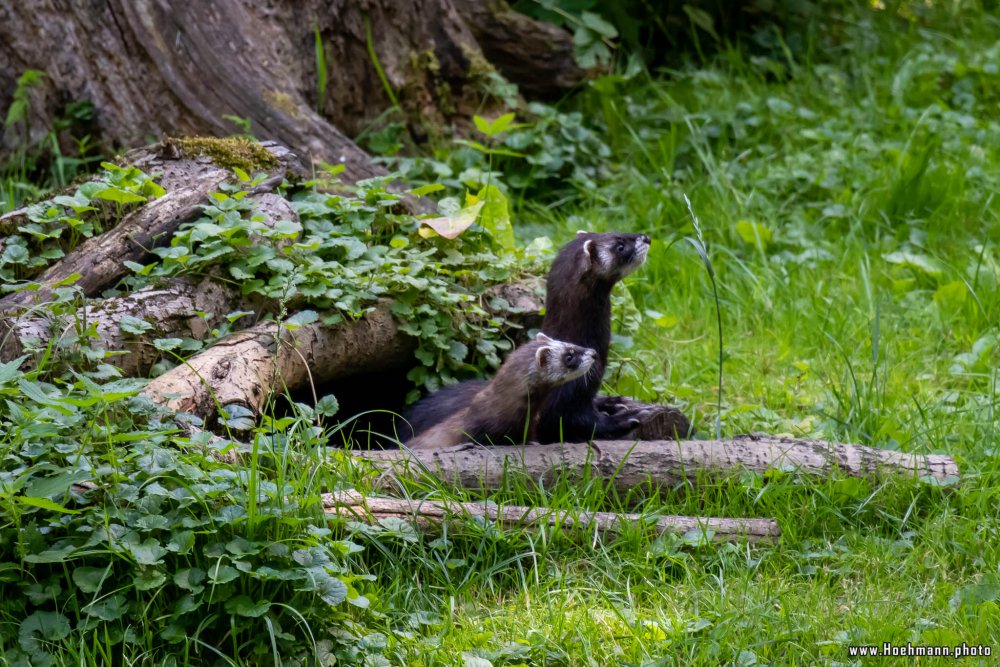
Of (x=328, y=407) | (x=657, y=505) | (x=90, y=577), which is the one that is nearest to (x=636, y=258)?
(x=657, y=505)

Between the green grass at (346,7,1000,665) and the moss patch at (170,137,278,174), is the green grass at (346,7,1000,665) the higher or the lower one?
the lower one

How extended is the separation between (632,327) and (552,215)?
172 centimetres

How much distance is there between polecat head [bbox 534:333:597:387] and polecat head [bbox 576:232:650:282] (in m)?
0.54

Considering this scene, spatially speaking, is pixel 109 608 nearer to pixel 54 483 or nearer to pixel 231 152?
pixel 54 483

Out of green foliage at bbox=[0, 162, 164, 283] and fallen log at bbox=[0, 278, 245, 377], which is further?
green foliage at bbox=[0, 162, 164, 283]

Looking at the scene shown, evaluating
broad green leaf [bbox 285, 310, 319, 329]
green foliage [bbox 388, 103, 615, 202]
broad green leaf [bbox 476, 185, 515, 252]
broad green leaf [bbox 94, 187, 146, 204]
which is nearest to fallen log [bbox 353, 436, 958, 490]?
A: broad green leaf [bbox 285, 310, 319, 329]

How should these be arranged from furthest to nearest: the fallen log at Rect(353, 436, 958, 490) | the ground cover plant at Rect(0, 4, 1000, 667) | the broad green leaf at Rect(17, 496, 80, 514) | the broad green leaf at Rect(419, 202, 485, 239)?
the broad green leaf at Rect(419, 202, 485, 239) < the fallen log at Rect(353, 436, 958, 490) < the ground cover plant at Rect(0, 4, 1000, 667) < the broad green leaf at Rect(17, 496, 80, 514)

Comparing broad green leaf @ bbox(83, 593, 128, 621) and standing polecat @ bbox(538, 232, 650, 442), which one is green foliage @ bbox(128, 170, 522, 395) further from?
broad green leaf @ bbox(83, 593, 128, 621)

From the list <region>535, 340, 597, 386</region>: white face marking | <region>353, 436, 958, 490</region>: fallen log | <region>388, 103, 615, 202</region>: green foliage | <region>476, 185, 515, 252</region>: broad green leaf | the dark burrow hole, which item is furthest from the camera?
<region>388, 103, 615, 202</region>: green foliage

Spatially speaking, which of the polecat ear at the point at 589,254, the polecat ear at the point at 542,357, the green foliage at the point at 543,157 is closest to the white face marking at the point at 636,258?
the polecat ear at the point at 589,254

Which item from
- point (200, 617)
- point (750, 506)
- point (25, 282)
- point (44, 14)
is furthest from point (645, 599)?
point (44, 14)

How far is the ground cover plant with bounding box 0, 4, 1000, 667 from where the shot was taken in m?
3.15

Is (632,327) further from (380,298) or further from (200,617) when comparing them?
(200,617)

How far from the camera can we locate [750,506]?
4.13 meters
